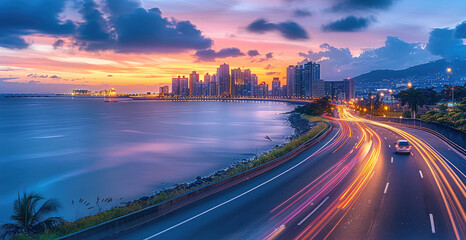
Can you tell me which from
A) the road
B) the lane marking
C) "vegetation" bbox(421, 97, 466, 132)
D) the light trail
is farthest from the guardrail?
the lane marking

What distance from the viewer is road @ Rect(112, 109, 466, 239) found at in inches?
532

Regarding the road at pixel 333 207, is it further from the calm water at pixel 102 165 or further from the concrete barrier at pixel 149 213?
the calm water at pixel 102 165

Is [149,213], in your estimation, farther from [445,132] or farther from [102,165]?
[445,132]

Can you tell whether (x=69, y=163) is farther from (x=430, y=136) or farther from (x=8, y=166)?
(x=430, y=136)

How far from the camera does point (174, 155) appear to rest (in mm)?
52625

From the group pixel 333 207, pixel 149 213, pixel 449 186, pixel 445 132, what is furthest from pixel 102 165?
pixel 445 132

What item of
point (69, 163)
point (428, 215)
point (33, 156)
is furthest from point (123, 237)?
point (33, 156)

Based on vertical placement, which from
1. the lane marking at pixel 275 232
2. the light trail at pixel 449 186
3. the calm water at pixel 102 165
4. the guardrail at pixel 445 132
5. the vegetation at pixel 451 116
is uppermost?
the vegetation at pixel 451 116

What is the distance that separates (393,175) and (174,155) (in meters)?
35.7

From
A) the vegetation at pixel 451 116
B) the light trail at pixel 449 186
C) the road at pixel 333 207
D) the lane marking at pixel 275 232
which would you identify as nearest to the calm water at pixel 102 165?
the road at pixel 333 207

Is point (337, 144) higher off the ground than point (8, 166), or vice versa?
point (337, 144)

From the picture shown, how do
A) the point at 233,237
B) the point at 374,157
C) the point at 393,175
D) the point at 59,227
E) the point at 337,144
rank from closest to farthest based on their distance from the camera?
1. the point at 233,237
2. the point at 59,227
3. the point at 393,175
4. the point at 374,157
5. the point at 337,144

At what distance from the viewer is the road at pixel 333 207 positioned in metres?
13.5

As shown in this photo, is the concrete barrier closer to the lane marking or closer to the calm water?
the lane marking
